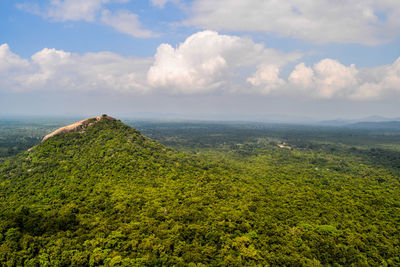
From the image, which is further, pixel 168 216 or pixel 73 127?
pixel 73 127

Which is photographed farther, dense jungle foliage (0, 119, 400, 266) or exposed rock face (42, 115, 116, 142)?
exposed rock face (42, 115, 116, 142)

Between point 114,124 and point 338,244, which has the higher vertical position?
point 114,124

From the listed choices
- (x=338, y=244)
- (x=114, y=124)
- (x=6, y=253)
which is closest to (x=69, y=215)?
(x=6, y=253)

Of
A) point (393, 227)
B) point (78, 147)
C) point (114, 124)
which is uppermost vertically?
point (114, 124)

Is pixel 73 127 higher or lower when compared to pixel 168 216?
higher

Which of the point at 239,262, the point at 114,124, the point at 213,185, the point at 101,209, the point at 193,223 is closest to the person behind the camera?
the point at 239,262

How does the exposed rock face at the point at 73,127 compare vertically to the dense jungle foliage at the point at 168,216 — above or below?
above

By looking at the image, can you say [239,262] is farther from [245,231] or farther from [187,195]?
[187,195]

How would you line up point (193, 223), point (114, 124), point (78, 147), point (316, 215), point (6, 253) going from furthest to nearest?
point (114, 124) → point (78, 147) → point (316, 215) → point (193, 223) → point (6, 253)

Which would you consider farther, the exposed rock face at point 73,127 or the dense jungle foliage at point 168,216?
the exposed rock face at point 73,127

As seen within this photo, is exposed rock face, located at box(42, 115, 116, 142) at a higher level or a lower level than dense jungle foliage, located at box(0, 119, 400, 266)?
higher

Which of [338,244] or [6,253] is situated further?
[338,244]
